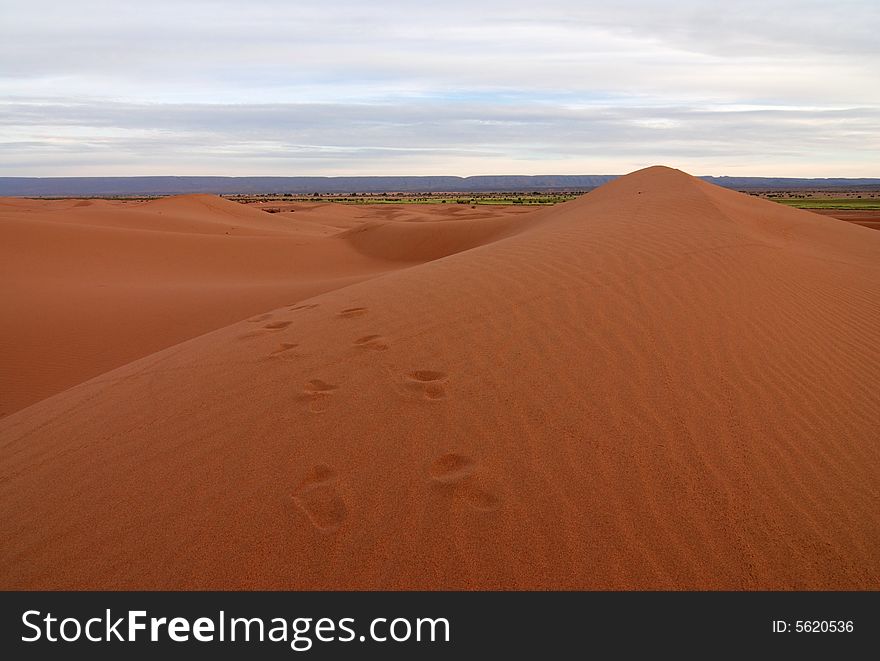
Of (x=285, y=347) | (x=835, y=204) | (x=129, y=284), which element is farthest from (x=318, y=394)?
(x=835, y=204)

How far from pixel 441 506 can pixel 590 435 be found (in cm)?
106

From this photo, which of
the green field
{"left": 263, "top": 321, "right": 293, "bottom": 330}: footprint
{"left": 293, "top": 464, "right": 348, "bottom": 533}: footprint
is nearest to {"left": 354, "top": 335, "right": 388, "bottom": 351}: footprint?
{"left": 263, "top": 321, "right": 293, "bottom": 330}: footprint

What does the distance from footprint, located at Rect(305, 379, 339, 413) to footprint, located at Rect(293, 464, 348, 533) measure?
69 cm

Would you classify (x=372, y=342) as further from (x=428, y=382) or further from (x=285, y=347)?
(x=428, y=382)

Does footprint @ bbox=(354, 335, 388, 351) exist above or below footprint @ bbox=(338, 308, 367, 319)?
below

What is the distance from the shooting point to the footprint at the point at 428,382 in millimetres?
4172

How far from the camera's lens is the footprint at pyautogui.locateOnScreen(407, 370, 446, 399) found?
13.7ft

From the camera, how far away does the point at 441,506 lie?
313 cm

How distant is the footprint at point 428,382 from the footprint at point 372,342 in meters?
0.60

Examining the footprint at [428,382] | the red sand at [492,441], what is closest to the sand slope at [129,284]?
the red sand at [492,441]

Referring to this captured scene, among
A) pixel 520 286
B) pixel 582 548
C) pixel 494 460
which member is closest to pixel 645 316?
pixel 520 286

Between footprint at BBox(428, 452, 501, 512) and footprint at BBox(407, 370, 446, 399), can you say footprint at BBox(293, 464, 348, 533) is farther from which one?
footprint at BBox(407, 370, 446, 399)

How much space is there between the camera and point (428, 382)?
4344 mm

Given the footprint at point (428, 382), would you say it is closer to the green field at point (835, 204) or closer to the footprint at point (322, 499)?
the footprint at point (322, 499)
